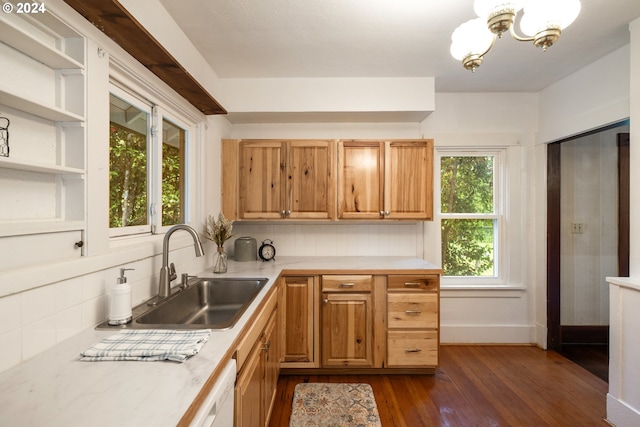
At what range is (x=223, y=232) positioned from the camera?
7.55ft

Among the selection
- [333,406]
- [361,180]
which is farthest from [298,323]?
[361,180]

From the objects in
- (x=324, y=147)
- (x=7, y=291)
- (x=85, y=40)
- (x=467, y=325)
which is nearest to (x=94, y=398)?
(x=7, y=291)

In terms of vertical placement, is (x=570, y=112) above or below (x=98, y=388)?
above

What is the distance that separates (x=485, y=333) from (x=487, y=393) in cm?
92

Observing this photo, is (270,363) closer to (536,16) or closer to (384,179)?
(384,179)

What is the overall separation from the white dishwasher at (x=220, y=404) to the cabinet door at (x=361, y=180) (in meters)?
1.77

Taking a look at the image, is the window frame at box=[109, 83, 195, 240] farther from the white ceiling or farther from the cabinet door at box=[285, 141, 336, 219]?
the cabinet door at box=[285, 141, 336, 219]

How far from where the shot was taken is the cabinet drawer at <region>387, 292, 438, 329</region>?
2.32 meters

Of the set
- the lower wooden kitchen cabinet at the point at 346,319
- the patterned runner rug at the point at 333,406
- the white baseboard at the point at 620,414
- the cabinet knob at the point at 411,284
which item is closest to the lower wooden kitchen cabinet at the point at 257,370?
the patterned runner rug at the point at 333,406

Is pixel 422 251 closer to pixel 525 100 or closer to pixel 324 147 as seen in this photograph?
pixel 324 147

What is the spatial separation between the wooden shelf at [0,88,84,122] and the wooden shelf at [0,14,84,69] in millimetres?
191

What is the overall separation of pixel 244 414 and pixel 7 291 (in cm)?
91

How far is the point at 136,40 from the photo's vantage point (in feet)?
4.46

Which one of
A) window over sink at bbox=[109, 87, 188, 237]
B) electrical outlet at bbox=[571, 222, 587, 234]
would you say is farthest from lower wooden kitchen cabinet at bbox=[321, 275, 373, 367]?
electrical outlet at bbox=[571, 222, 587, 234]
